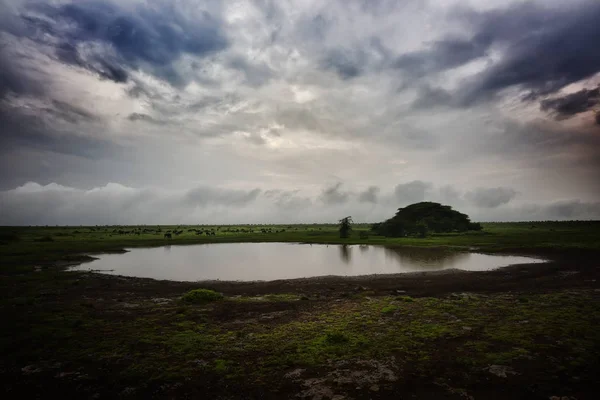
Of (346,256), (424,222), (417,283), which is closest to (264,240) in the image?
(346,256)

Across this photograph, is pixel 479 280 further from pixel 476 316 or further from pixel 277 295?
pixel 277 295

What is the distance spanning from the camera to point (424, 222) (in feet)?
357

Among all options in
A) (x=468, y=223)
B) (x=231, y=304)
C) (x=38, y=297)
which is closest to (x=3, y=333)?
(x=38, y=297)

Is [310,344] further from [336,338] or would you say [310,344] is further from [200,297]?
[200,297]

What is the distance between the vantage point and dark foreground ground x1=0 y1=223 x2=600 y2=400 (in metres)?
10.2

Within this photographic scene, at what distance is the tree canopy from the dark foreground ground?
78919 millimetres

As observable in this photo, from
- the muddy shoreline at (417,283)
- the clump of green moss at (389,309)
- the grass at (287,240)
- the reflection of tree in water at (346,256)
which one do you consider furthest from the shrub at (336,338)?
the grass at (287,240)

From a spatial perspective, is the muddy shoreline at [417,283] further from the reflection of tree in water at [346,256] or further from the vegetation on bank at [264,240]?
the vegetation on bank at [264,240]

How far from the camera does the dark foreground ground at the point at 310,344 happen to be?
10.2m

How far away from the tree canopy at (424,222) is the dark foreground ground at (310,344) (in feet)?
259

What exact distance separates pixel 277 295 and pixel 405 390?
16167 millimetres

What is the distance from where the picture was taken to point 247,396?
9.85 metres

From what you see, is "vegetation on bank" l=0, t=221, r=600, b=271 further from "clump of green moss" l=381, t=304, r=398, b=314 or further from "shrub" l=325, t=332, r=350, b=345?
"clump of green moss" l=381, t=304, r=398, b=314

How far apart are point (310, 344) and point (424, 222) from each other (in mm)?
104370
